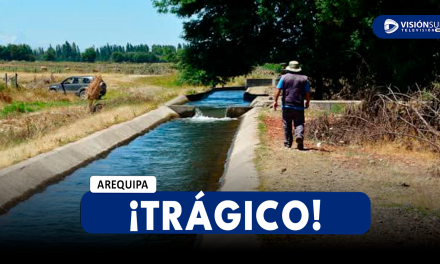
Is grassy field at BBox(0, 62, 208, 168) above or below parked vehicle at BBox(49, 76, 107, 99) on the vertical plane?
below

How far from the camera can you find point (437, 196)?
32.3 ft

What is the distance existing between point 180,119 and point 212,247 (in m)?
22.3

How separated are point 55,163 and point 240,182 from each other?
5.34m

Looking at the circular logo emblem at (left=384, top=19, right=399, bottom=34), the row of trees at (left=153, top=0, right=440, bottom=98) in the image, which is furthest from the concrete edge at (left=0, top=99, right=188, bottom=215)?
the row of trees at (left=153, top=0, right=440, bottom=98)

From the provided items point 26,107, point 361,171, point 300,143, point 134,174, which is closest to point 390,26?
point 300,143

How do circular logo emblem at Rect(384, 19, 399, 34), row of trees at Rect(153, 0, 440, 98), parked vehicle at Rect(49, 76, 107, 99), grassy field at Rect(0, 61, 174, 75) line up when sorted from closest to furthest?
circular logo emblem at Rect(384, 19, 399, 34) → row of trees at Rect(153, 0, 440, 98) → parked vehicle at Rect(49, 76, 107, 99) → grassy field at Rect(0, 61, 174, 75)

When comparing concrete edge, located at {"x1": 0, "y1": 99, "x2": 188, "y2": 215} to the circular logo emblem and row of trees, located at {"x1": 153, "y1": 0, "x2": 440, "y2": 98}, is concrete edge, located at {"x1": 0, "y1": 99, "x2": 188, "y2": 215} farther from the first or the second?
row of trees, located at {"x1": 153, "y1": 0, "x2": 440, "y2": 98}

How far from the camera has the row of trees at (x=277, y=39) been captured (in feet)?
95.9

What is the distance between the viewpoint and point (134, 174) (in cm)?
1443

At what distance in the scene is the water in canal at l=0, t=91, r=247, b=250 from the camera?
888 cm

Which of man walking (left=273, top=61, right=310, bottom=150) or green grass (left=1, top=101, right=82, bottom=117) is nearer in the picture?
man walking (left=273, top=61, right=310, bottom=150)

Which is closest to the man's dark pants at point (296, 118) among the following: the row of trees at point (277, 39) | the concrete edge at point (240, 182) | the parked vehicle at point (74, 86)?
the concrete edge at point (240, 182)

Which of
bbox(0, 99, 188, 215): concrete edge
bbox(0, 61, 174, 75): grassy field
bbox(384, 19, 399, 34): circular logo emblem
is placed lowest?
bbox(0, 99, 188, 215): concrete edge

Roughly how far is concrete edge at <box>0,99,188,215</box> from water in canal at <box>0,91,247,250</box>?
0.23 m
